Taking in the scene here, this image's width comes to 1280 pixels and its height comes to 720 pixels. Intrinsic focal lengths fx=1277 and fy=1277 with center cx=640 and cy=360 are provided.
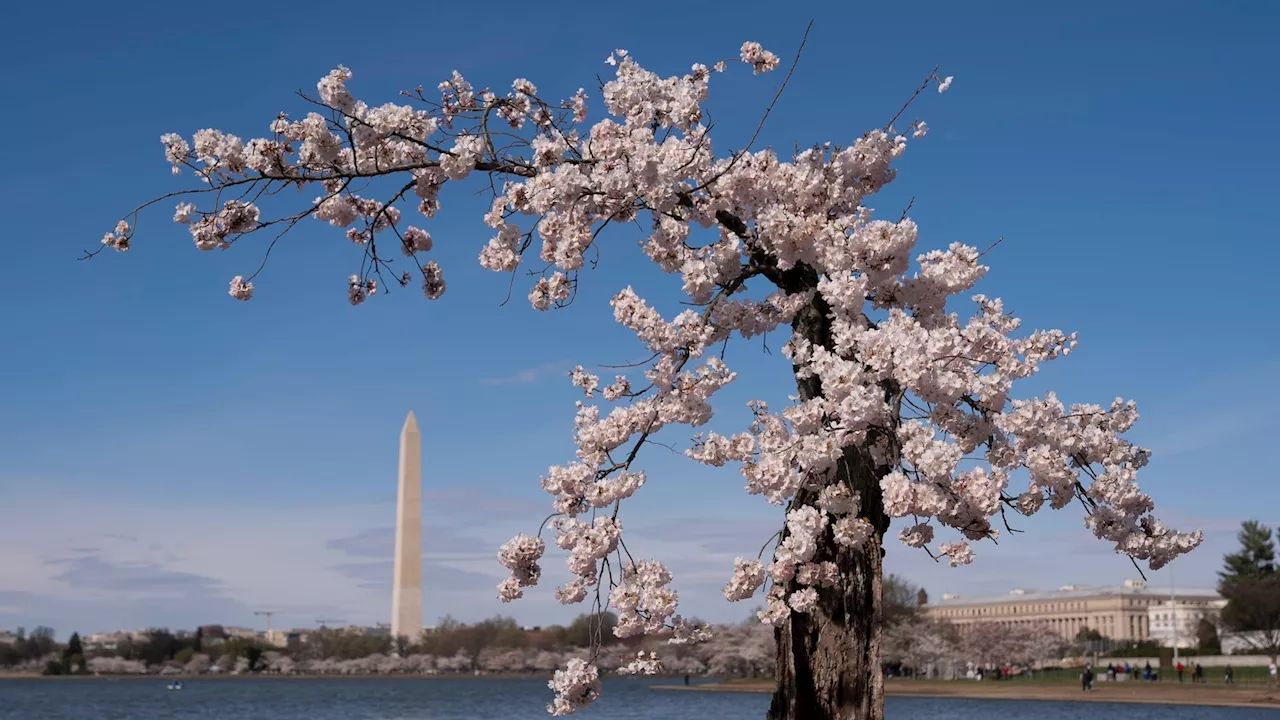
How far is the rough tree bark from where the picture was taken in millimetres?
7547

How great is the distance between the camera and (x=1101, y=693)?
159 feet

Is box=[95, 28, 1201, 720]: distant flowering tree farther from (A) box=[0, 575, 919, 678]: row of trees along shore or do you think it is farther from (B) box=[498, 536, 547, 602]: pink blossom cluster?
(A) box=[0, 575, 919, 678]: row of trees along shore

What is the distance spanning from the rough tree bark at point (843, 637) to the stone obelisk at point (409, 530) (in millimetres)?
65033

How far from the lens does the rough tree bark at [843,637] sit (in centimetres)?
755

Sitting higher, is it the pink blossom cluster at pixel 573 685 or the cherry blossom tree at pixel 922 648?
the pink blossom cluster at pixel 573 685

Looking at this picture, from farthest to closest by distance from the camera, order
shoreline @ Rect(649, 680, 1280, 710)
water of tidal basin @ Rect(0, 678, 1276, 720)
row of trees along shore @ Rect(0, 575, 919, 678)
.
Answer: row of trees along shore @ Rect(0, 575, 919, 678) → shoreline @ Rect(649, 680, 1280, 710) → water of tidal basin @ Rect(0, 678, 1276, 720)

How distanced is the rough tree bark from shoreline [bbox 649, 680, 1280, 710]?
3536cm

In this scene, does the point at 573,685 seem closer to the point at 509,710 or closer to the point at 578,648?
the point at 509,710

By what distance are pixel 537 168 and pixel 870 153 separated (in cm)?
207

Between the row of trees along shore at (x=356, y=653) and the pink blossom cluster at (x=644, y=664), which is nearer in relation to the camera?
the pink blossom cluster at (x=644, y=664)

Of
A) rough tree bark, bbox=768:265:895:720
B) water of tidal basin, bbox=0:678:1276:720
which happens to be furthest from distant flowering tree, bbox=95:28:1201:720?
water of tidal basin, bbox=0:678:1276:720

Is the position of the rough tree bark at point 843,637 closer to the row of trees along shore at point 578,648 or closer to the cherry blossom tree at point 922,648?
the row of trees along shore at point 578,648

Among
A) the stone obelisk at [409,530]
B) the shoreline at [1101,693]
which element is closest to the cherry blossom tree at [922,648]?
the shoreline at [1101,693]

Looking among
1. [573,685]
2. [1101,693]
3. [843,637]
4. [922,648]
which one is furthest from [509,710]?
[843,637]
